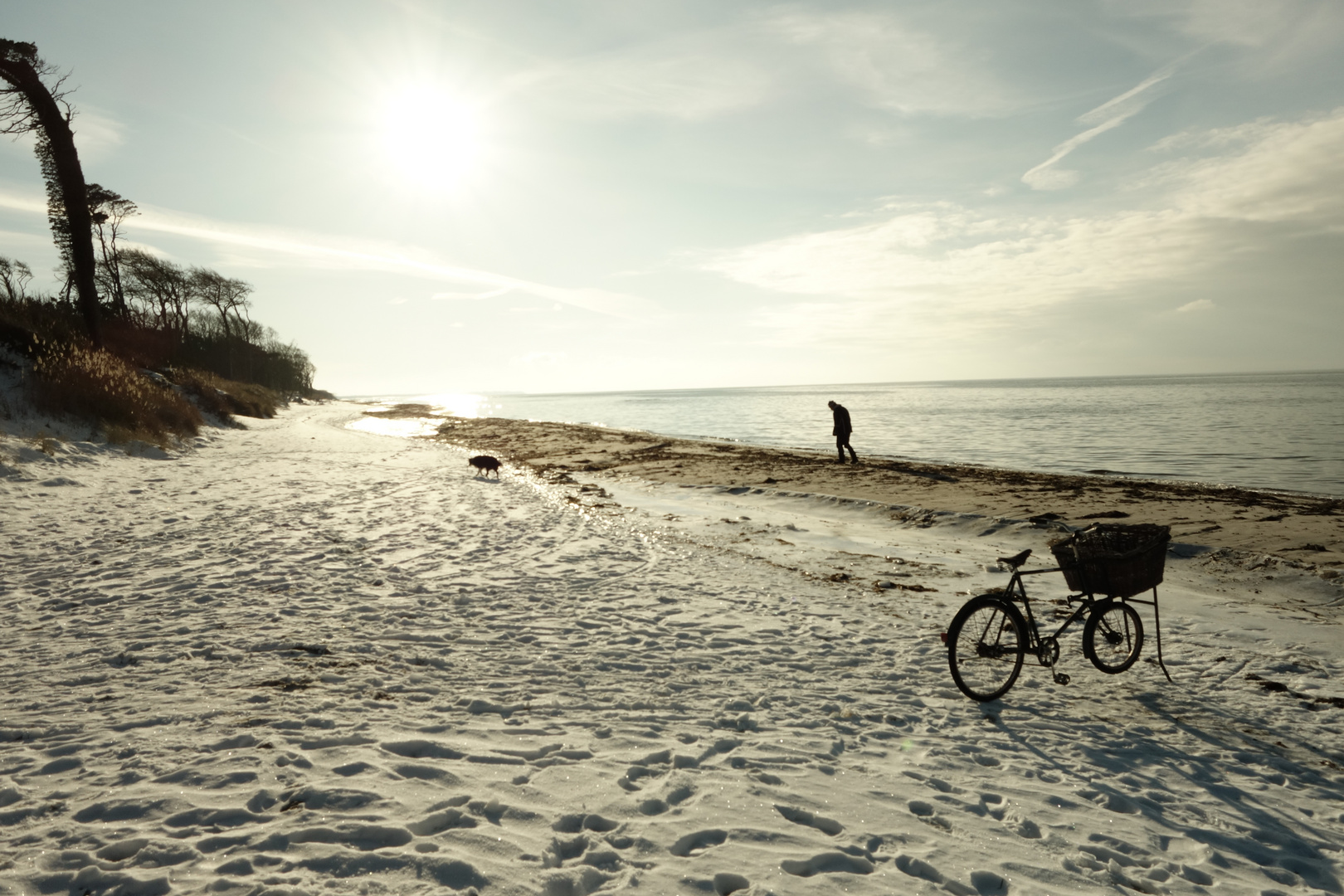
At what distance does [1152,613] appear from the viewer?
9281 millimetres

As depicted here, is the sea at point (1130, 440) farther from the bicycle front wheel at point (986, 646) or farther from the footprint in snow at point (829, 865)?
the footprint in snow at point (829, 865)

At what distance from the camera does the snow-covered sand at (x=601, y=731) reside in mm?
3643

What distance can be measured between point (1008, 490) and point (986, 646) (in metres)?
15.4

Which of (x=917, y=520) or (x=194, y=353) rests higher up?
(x=194, y=353)

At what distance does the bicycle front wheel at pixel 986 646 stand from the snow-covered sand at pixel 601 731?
188 millimetres

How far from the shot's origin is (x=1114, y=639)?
686 centimetres

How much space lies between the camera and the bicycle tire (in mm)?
6789

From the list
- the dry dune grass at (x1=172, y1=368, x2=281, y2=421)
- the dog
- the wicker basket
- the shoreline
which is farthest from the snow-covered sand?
the dry dune grass at (x1=172, y1=368, x2=281, y2=421)

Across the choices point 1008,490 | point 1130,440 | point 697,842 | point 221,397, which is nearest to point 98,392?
point 221,397

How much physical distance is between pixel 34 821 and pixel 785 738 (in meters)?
4.69

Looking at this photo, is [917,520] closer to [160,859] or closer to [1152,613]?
[1152,613]

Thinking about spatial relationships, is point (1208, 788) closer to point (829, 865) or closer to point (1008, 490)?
point (829, 865)

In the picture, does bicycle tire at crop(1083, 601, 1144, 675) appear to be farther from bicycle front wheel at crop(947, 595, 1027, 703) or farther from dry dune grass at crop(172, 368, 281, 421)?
dry dune grass at crop(172, 368, 281, 421)

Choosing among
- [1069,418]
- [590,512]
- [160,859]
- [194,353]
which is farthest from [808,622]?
[194,353]
